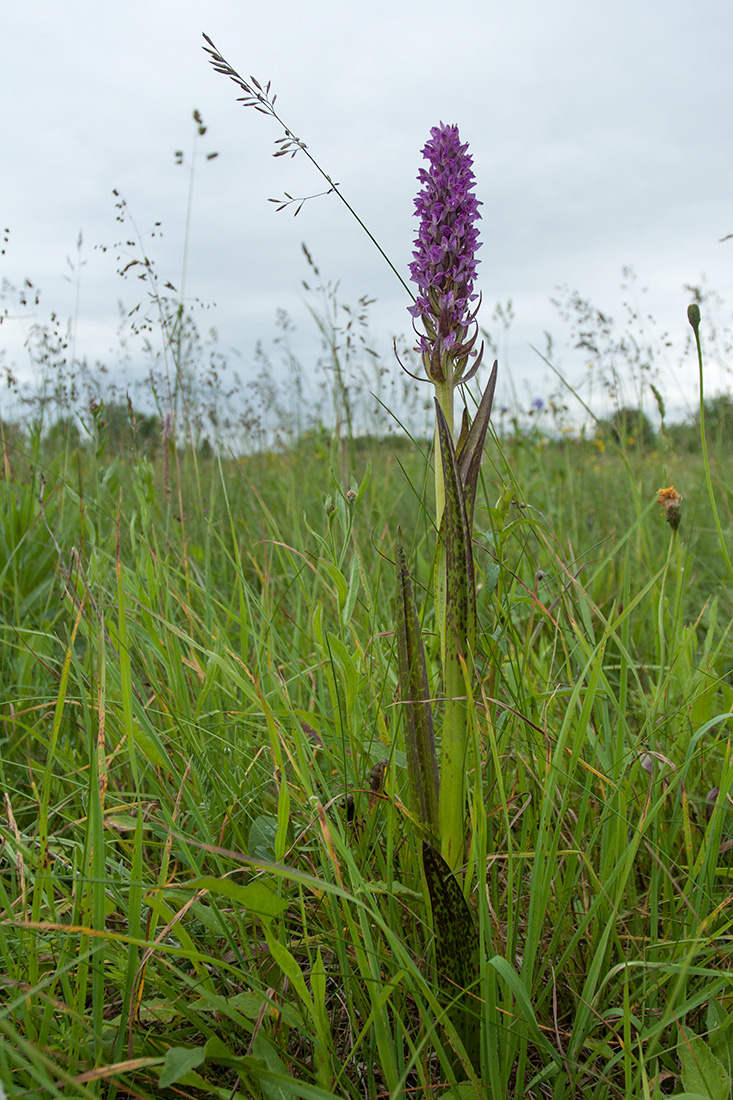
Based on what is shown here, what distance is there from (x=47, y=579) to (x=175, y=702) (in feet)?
3.98

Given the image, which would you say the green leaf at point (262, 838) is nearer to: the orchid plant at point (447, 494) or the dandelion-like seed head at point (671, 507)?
the orchid plant at point (447, 494)

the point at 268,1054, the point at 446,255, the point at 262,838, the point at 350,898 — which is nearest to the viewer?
the point at 350,898

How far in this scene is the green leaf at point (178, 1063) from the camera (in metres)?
0.75

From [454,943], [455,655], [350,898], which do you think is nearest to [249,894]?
[350,898]

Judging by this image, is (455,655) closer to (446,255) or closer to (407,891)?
(407,891)

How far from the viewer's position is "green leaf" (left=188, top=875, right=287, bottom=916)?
760 millimetres

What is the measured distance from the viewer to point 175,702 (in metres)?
1.46

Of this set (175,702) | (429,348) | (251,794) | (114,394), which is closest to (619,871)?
(251,794)

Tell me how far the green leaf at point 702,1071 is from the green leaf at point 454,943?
245 mm

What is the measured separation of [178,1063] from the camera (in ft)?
2.53

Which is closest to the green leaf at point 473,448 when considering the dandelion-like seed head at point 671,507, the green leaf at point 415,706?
the green leaf at point 415,706

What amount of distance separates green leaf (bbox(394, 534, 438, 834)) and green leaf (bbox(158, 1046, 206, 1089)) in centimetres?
37

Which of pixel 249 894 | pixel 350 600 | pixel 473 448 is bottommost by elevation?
pixel 249 894

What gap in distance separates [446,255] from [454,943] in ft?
3.02
